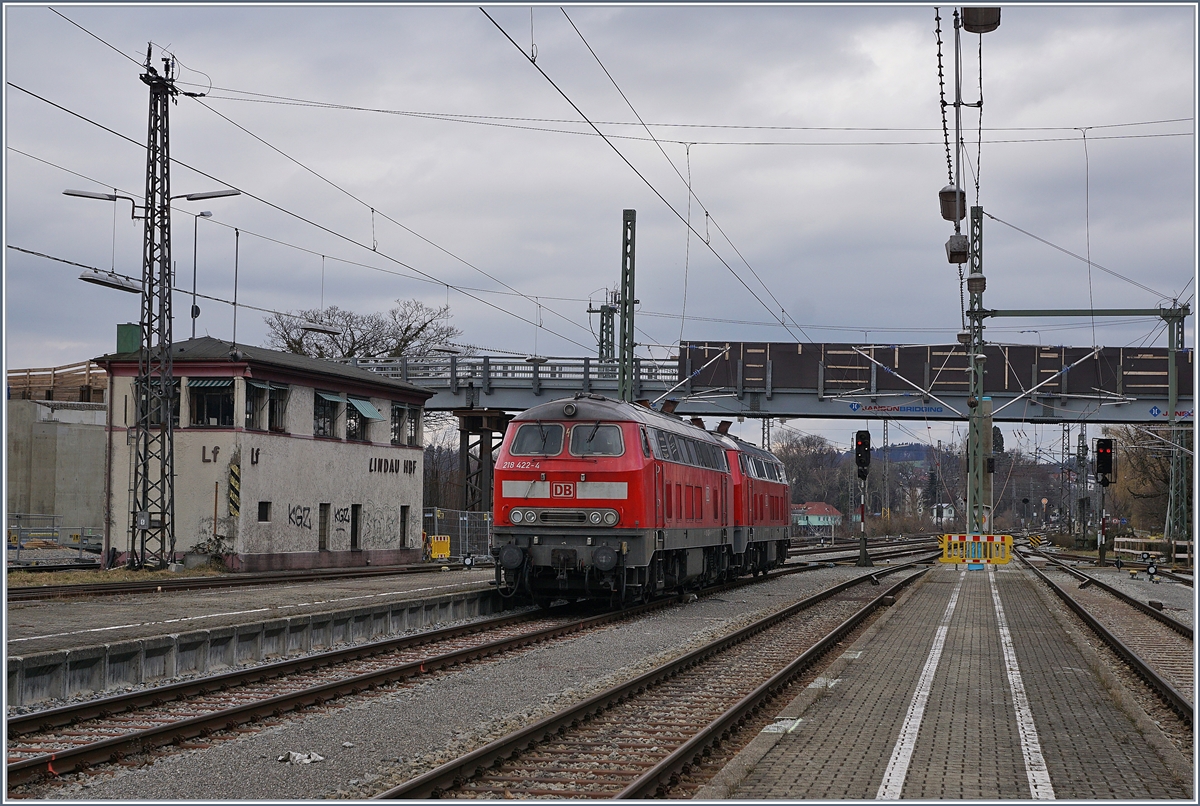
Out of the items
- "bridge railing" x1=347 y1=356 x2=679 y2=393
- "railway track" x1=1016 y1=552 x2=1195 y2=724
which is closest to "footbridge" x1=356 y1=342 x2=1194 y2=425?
"bridge railing" x1=347 y1=356 x2=679 y2=393

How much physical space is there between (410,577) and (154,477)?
27.9 ft

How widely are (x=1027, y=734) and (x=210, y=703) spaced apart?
7.39m

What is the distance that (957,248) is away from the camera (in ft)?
72.0

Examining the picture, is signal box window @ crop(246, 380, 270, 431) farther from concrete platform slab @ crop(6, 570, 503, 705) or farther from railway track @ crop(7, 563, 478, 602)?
concrete platform slab @ crop(6, 570, 503, 705)

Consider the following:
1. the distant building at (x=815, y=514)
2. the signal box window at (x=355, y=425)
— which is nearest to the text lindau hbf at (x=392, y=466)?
the signal box window at (x=355, y=425)

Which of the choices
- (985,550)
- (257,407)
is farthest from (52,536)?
(985,550)

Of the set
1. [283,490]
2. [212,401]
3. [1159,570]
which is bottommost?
[1159,570]

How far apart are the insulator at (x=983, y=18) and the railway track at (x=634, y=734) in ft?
25.3

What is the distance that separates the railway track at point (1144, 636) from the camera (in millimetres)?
13094

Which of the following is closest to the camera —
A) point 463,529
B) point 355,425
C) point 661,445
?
point 661,445

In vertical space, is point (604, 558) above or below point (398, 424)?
below

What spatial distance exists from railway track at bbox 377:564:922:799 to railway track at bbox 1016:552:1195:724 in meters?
3.91

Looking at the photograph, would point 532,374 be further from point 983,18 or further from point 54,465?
point 983,18

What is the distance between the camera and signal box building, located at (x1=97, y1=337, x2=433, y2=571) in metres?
33.8
